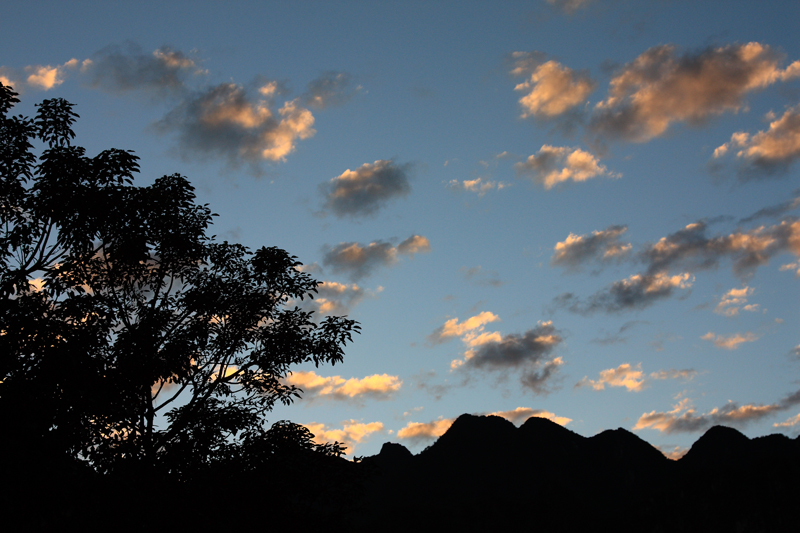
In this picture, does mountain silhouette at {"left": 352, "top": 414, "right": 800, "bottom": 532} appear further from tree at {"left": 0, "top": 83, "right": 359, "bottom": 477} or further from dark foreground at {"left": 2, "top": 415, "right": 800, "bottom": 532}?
tree at {"left": 0, "top": 83, "right": 359, "bottom": 477}

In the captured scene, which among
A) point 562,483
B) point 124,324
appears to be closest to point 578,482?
point 562,483

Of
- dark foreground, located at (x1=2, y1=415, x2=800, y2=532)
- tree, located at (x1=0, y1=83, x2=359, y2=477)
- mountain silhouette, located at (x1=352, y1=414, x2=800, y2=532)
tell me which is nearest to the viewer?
tree, located at (x1=0, y1=83, x2=359, y2=477)

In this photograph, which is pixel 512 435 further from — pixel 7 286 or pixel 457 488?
pixel 7 286

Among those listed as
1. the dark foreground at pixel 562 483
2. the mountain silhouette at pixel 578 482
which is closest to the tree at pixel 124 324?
the dark foreground at pixel 562 483

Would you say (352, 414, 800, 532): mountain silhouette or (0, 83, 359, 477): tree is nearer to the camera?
(0, 83, 359, 477): tree

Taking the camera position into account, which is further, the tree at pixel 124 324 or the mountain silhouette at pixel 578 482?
the mountain silhouette at pixel 578 482

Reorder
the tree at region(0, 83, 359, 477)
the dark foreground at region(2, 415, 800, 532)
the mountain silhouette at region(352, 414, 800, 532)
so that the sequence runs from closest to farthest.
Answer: the tree at region(0, 83, 359, 477) < the dark foreground at region(2, 415, 800, 532) < the mountain silhouette at region(352, 414, 800, 532)

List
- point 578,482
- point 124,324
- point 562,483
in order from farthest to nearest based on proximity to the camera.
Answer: point 578,482
point 562,483
point 124,324

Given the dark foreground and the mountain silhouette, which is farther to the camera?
the mountain silhouette

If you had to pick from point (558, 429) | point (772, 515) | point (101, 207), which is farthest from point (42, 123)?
point (558, 429)

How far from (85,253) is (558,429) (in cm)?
17917

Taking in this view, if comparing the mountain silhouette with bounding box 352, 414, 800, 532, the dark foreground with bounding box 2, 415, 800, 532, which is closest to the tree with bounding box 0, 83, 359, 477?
the dark foreground with bounding box 2, 415, 800, 532

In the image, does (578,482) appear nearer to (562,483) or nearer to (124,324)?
(562,483)

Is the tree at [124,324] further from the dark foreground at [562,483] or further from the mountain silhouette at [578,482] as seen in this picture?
the mountain silhouette at [578,482]
